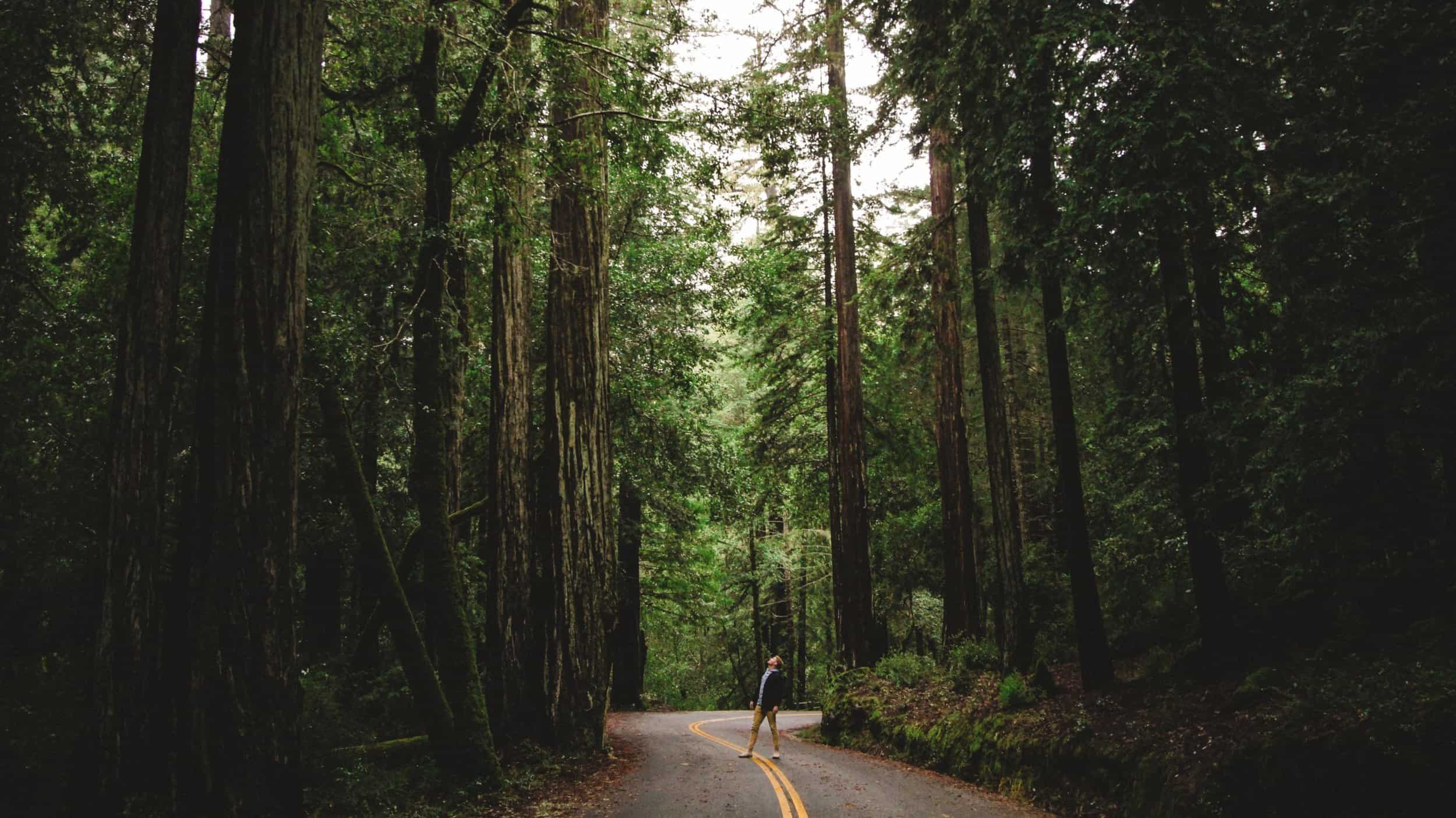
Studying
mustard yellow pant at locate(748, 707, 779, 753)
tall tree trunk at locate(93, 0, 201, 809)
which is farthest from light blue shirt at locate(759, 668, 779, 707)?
tall tree trunk at locate(93, 0, 201, 809)

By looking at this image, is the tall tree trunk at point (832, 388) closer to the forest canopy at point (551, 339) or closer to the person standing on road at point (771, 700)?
the forest canopy at point (551, 339)

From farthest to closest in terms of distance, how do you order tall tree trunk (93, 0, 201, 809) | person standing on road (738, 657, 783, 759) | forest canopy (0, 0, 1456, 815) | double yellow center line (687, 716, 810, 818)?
1. person standing on road (738, 657, 783, 759)
2. double yellow center line (687, 716, 810, 818)
3. tall tree trunk (93, 0, 201, 809)
4. forest canopy (0, 0, 1456, 815)

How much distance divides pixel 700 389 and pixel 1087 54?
11.1m

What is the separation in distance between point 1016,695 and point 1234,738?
3926 millimetres

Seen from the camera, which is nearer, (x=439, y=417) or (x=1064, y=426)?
(x=439, y=417)

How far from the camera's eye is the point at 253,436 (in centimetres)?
463

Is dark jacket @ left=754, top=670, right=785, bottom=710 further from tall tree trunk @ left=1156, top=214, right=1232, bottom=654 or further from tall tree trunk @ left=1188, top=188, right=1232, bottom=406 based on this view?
tall tree trunk @ left=1188, top=188, right=1232, bottom=406

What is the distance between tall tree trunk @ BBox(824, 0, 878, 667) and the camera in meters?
15.8

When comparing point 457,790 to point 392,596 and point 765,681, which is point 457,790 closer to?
point 392,596

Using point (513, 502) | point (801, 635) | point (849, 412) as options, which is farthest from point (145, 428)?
point (801, 635)

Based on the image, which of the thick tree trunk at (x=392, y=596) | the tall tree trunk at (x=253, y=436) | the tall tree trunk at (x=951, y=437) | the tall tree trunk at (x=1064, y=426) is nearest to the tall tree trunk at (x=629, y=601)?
the tall tree trunk at (x=951, y=437)

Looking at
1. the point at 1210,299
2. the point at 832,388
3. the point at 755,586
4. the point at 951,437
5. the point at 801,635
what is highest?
the point at 832,388

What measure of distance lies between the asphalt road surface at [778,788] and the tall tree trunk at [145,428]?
4.45 m

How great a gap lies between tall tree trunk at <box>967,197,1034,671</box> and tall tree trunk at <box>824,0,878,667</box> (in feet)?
10.0
